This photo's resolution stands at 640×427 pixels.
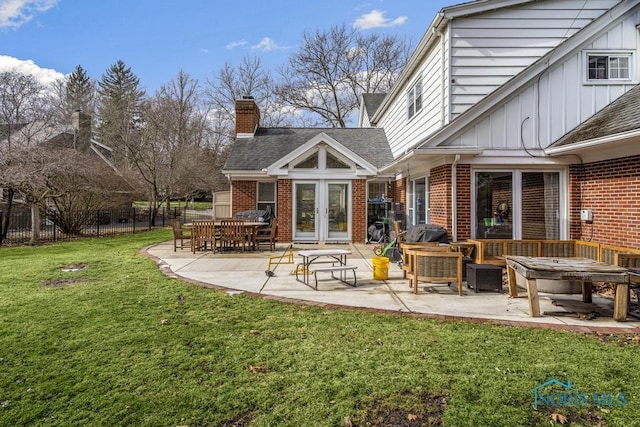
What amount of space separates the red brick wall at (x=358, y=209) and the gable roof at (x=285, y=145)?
1.58 m

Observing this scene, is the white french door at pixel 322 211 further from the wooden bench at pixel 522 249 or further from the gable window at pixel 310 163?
the wooden bench at pixel 522 249

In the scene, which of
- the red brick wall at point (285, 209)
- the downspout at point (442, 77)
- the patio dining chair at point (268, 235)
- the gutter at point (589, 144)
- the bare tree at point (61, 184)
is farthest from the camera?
the red brick wall at point (285, 209)

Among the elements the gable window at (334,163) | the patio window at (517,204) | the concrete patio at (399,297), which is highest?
the gable window at (334,163)

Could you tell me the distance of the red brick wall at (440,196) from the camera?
845 centimetres

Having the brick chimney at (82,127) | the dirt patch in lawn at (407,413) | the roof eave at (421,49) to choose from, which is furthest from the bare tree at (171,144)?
the dirt patch in lawn at (407,413)

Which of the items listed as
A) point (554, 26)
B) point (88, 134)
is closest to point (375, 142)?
point (554, 26)

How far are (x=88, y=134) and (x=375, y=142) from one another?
20283 mm

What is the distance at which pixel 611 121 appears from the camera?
7336 mm

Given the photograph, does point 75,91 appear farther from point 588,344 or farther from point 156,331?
point 588,344

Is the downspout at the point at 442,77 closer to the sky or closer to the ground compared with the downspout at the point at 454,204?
closer to the sky

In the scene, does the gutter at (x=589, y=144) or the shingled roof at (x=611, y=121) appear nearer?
the gutter at (x=589, y=144)

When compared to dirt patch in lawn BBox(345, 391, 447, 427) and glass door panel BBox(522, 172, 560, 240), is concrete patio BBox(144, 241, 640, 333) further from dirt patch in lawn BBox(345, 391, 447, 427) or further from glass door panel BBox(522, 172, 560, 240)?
glass door panel BBox(522, 172, 560, 240)

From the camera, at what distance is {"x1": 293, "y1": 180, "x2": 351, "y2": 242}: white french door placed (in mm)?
13375

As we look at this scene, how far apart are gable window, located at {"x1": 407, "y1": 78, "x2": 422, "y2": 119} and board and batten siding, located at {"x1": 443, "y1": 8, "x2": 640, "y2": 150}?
3.00m
